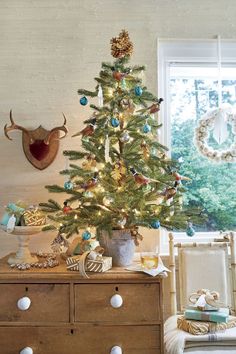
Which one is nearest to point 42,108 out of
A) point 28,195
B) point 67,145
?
point 67,145

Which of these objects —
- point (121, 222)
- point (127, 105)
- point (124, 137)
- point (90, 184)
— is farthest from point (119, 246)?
point (127, 105)

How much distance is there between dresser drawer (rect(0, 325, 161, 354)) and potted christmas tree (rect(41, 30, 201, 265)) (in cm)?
34

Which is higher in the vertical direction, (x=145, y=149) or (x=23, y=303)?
(x=145, y=149)

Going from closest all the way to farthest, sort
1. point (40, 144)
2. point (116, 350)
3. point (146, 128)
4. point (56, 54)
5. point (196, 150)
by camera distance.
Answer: point (116, 350) < point (146, 128) < point (40, 144) < point (56, 54) < point (196, 150)

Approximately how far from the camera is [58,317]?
1767mm

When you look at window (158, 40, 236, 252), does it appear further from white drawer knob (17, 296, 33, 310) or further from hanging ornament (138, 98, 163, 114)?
white drawer knob (17, 296, 33, 310)

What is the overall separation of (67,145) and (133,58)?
73cm

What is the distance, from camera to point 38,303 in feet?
5.80

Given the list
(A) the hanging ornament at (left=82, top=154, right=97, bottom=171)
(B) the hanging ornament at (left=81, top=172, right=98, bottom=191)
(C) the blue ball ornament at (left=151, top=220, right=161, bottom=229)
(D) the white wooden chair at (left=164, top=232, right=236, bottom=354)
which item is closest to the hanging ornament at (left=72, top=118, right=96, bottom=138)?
(A) the hanging ornament at (left=82, top=154, right=97, bottom=171)

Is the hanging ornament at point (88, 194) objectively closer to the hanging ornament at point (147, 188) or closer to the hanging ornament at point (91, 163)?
the hanging ornament at point (91, 163)

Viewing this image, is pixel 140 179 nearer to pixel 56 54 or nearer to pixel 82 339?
pixel 82 339

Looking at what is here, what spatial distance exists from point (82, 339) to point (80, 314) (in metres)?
0.12

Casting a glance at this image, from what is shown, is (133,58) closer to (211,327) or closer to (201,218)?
(201,218)

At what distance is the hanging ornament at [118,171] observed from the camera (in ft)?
6.21
